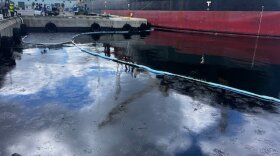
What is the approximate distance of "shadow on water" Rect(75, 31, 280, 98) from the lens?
9.56m

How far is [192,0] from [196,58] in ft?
39.9

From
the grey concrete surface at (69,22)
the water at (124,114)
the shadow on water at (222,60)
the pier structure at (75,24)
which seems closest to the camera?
the water at (124,114)

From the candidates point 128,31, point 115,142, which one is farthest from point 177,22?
point 115,142

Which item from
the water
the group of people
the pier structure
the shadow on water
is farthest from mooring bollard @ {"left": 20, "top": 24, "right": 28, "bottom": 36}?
the water

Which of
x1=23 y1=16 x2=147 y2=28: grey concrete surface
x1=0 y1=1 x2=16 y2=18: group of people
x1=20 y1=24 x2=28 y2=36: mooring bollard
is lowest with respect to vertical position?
x1=20 y1=24 x2=28 y2=36: mooring bollard

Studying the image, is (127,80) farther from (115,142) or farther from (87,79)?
(115,142)

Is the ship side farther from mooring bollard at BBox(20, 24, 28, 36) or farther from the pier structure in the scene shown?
mooring bollard at BBox(20, 24, 28, 36)

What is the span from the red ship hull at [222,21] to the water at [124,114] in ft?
34.8

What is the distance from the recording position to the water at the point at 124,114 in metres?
4.47

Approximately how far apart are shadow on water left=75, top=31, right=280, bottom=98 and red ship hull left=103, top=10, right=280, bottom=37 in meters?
1.06

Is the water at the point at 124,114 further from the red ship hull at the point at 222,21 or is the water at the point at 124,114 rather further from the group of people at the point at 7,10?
the group of people at the point at 7,10

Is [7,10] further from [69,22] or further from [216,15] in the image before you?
[216,15]

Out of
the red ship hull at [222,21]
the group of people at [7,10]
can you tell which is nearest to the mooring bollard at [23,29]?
the group of people at [7,10]

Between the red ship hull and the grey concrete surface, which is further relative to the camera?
the grey concrete surface
